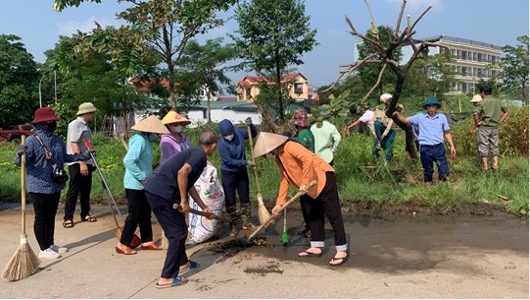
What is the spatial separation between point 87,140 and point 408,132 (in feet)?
16.0

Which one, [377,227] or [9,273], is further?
[377,227]

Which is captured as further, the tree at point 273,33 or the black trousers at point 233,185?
the tree at point 273,33

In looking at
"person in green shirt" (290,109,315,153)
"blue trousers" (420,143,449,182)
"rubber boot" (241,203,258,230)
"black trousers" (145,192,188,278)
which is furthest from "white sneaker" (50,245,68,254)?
"blue trousers" (420,143,449,182)

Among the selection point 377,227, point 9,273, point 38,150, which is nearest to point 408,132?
point 377,227

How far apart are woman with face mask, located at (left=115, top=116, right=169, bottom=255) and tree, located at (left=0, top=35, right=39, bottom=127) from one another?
35.3 meters

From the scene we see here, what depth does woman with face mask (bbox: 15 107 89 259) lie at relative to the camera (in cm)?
505

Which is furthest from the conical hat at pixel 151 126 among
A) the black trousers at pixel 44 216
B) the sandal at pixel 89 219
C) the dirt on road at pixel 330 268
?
the sandal at pixel 89 219

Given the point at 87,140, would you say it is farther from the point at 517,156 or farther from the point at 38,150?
the point at 517,156

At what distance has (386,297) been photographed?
3.70m

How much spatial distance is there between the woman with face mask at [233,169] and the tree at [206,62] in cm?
1023

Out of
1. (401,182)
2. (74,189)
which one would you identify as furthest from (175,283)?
(401,182)

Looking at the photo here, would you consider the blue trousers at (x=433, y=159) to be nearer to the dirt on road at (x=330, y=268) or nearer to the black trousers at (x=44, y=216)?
the dirt on road at (x=330, y=268)

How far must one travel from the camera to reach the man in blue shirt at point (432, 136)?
718 centimetres

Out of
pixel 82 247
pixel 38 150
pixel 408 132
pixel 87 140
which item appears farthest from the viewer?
pixel 408 132
